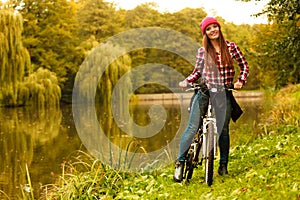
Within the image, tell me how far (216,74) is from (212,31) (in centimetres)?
37

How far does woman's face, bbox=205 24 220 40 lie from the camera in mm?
3938

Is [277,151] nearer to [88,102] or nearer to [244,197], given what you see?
[244,197]

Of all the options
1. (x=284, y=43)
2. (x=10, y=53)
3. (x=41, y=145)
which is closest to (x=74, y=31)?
(x=10, y=53)

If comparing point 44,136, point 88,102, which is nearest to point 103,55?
point 88,102

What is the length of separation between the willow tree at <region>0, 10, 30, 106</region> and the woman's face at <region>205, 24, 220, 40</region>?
46.6 feet

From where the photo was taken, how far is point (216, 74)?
13.0 ft

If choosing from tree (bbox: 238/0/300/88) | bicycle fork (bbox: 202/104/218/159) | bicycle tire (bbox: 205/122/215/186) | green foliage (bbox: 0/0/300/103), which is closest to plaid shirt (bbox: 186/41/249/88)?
bicycle fork (bbox: 202/104/218/159)

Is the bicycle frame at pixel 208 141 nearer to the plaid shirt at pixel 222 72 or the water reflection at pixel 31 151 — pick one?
the plaid shirt at pixel 222 72

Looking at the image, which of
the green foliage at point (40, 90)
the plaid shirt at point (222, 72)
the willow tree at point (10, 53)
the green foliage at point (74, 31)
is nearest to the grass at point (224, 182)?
the plaid shirt at point (222, 72)

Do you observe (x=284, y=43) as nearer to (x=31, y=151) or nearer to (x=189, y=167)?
(x=189, y=167)

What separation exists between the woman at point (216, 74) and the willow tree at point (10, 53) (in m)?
14.1

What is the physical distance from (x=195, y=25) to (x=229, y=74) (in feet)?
122

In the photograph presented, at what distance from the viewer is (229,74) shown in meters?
3.99

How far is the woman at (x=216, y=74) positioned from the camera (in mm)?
3938
